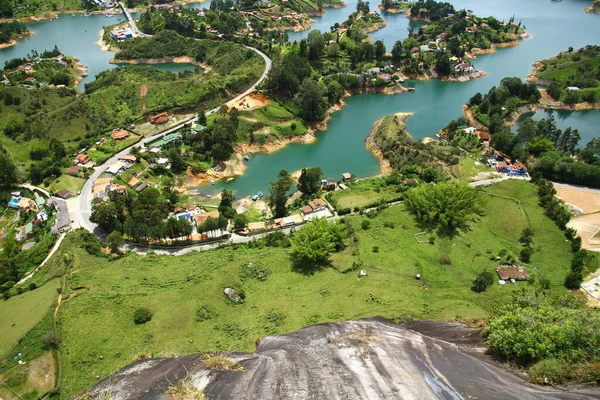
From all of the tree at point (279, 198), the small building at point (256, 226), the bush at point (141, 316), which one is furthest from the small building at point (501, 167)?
the bush at point (141, 316)

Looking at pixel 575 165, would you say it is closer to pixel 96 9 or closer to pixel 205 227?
pixel 205 227

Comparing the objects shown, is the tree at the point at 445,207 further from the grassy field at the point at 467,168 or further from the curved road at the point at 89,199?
the curved road at the point at 89,199

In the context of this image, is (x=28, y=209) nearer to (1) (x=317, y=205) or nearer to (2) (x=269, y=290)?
(2) (x=269, y=290)

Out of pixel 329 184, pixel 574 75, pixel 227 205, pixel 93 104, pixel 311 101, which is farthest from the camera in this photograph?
pixel 574 75

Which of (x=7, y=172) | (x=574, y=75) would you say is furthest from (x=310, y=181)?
(x=574, y=75)

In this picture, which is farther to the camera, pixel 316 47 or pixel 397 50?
pixel 397 50

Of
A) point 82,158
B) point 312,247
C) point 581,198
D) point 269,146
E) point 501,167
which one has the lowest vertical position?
point 581,198

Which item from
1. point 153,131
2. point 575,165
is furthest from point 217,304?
point 575,165
